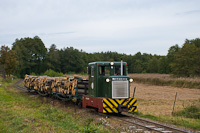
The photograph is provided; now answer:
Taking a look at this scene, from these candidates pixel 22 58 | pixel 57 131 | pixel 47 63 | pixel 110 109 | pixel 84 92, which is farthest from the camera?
pixel 47 63

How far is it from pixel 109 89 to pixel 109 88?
0.06 metres

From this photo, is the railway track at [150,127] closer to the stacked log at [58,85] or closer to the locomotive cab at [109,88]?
the locomotive cab at [109,88]

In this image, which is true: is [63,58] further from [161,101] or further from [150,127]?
[150,127]

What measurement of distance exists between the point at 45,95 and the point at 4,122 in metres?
13.2

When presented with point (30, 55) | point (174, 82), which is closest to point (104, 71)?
point (174, 82)

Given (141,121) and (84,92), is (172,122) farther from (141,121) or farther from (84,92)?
(84,92)

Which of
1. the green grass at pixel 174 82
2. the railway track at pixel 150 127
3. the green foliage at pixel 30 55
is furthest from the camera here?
the green foliage at pixel 30 55

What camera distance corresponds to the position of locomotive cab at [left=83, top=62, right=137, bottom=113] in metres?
13.3

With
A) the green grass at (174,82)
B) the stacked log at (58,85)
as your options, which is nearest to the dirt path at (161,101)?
the stacked log at (58,85)

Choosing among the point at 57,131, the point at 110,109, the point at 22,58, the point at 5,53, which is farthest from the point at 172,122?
the point at 22,58

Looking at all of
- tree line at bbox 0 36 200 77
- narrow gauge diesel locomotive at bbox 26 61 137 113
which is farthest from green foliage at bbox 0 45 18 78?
narrow gauge diesel locomotive at bbox 26 61 137 113

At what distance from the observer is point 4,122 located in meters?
12.0

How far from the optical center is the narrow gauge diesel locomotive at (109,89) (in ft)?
43.7

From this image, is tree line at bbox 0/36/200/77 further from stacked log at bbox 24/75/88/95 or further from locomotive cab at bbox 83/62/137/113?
locomotive cab at bbox 83/62/137/113
